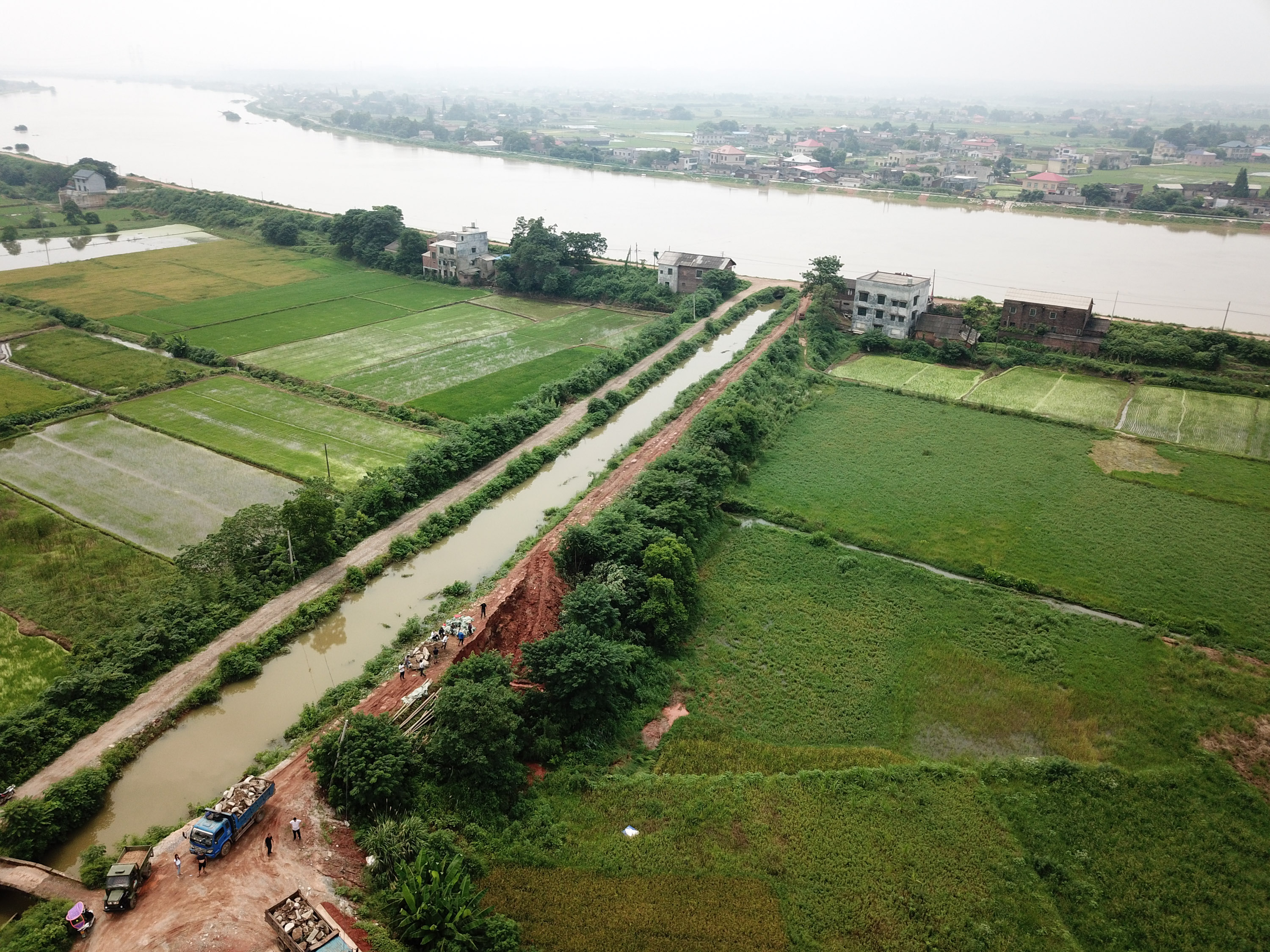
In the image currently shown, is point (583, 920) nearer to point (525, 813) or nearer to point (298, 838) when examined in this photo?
point (525, 813)

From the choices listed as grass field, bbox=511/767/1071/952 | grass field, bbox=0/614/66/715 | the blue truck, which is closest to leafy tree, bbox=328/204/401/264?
grass field, bbox=0/614/66/715

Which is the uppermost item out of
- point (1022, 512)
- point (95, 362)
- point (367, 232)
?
point (367, 232)

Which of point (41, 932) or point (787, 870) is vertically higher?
point (787, 870)

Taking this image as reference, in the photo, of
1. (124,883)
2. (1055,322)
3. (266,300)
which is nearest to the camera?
(124,883)

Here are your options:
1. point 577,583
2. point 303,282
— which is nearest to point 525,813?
point 577,583

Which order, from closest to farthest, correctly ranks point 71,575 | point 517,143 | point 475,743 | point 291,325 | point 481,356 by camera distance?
1. point 475,743
2. point 71,575
3. point 481,356
4. point 291,325
5. point 517,143

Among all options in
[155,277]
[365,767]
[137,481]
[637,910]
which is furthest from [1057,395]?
[155,277]

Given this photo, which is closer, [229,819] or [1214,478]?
[229,819]

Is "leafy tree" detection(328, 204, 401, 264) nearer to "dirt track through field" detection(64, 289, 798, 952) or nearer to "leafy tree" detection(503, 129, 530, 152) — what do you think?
"dirt track through field" detection(64, 289, 798, 952)

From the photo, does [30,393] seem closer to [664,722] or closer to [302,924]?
[302,924]
